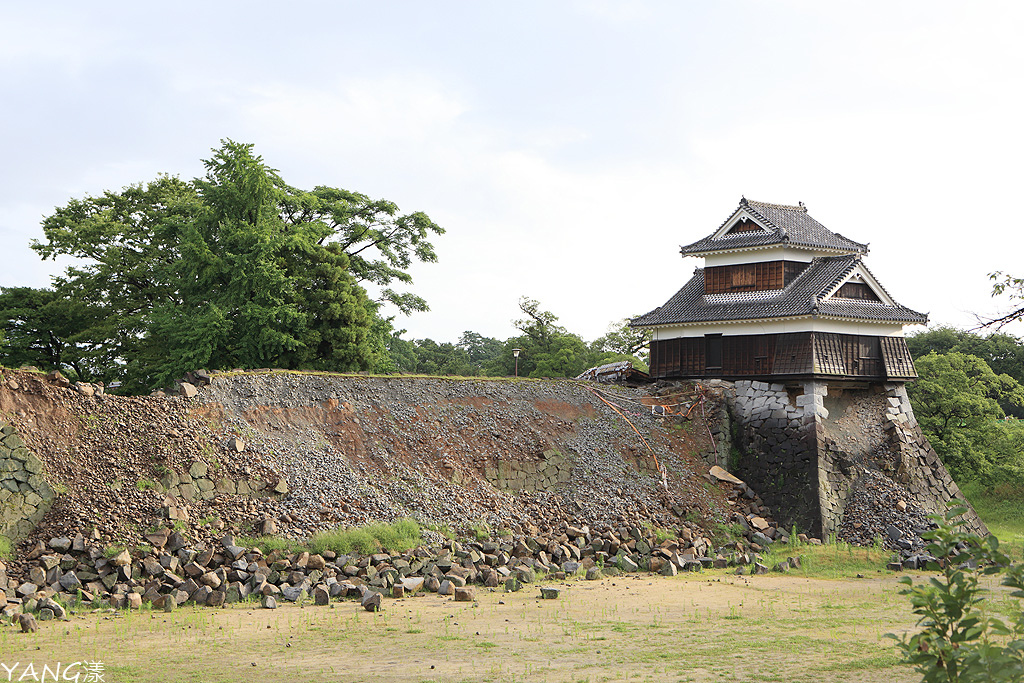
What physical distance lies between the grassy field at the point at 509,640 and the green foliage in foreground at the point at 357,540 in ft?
7.98

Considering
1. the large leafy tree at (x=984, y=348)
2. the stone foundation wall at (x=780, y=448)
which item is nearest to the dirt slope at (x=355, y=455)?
the stone foundation wall at (x=780, y=448)

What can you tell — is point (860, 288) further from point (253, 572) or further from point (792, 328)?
point (253, 572)

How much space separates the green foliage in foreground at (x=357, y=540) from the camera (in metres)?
20.1

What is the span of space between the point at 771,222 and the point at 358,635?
23964 millimetres

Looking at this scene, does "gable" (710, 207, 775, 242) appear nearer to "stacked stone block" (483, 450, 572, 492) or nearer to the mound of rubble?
"stacked stone block" (483, 450, 572, 492)

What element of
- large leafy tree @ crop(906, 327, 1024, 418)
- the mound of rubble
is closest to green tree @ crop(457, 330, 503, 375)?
large leafy tree @ crop(906, 327, 1024, 418)

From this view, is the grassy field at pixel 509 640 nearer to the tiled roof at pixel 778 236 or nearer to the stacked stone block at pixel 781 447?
the stacked stone block at pixel 781 447

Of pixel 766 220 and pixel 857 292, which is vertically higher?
pixel 766 220

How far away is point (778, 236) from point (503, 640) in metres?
22.2

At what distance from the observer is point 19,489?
63.7 ft

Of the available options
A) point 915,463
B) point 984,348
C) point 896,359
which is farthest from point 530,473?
point 984,348

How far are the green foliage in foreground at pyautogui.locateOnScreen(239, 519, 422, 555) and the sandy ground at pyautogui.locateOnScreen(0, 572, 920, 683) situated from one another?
238 cm

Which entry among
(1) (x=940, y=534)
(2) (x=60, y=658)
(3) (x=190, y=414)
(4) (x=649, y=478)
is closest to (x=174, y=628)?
(2) (x=60, y=658)

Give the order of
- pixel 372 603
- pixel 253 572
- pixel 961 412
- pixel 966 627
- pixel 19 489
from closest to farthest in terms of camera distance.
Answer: pixel 966 627
pixel 372 603
pixel 253 572
pixel 19 489
pixel 961 412
